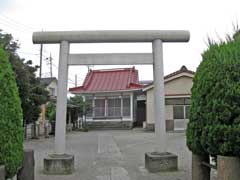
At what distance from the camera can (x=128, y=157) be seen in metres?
12.5

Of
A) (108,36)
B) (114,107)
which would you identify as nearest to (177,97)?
(114,107)

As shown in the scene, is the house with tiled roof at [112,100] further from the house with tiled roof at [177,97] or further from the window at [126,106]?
the house with tiled roof at [177,97]

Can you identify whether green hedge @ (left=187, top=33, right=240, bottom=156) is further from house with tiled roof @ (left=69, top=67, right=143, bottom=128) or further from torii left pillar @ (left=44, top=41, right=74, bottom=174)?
house with tiled roof @ (left=69, top=67, right=143, bottom=128)

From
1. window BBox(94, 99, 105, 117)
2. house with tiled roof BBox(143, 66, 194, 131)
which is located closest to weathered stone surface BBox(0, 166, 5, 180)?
house with tiled roof BBox(143, 66, 194, 131)

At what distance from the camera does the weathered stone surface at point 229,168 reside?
4.33m

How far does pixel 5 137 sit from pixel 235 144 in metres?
2.82

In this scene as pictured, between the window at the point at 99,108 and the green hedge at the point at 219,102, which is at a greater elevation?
the window at the point at 99,108

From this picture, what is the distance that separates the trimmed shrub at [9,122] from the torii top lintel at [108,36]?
16.7 feet

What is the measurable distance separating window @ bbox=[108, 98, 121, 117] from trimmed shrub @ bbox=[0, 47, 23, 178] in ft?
95.5

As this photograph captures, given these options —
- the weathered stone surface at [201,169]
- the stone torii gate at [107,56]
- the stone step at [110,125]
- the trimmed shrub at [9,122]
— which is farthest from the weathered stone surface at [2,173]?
the stone step at [110,125]

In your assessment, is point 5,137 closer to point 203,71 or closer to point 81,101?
point 203,71

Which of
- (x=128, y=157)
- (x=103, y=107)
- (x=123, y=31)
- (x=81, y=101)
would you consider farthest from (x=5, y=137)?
(x=103, y=107)

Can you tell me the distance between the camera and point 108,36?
32.0 feet

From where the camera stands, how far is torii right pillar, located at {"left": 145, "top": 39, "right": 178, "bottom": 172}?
9.22 metres
